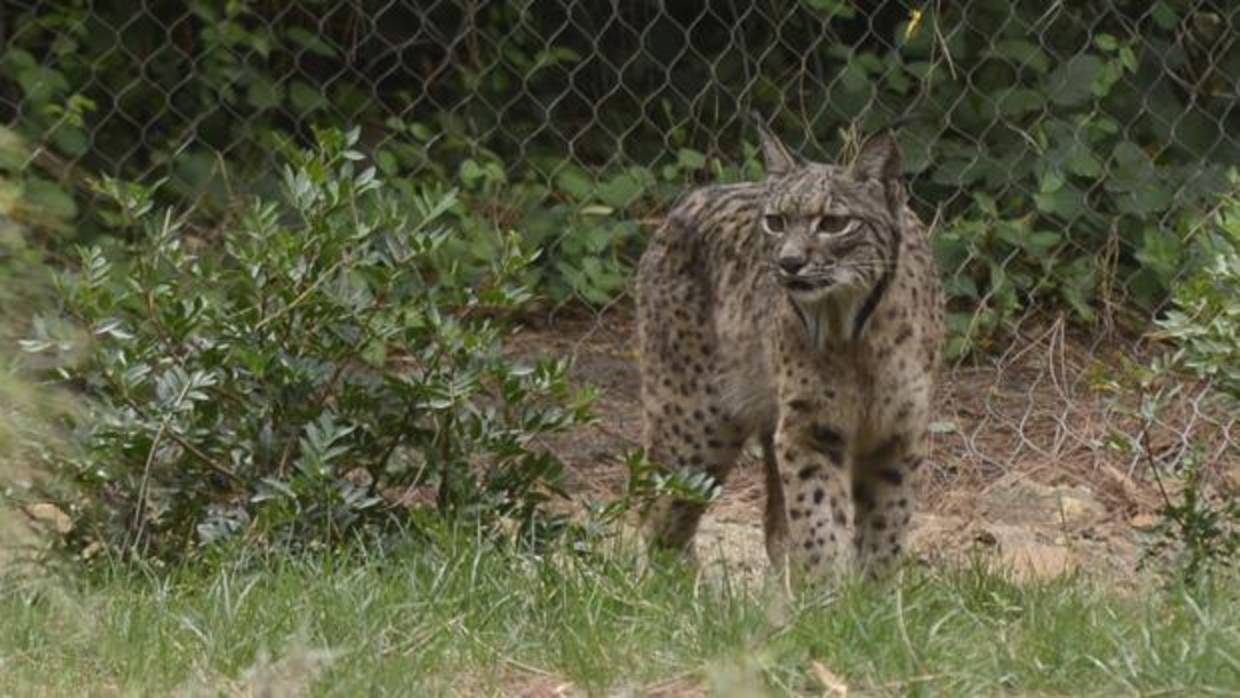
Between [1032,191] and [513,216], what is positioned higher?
[1032,191]

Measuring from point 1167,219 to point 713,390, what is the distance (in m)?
2.28

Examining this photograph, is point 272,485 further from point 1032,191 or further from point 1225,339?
point 1032,191

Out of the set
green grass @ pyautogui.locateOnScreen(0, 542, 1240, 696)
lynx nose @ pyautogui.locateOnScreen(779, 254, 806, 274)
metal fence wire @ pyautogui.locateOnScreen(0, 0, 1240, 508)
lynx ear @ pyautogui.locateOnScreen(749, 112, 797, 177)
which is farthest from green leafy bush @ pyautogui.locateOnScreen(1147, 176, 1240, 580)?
metal fence wire @ pyautogui.locateOnScreen(0, 0, 1240, 508)

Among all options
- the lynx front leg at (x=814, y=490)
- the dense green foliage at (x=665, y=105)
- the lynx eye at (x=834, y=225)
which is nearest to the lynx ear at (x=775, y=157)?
the lynx eye at (x=834, y=225)

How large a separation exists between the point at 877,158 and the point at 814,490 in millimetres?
747

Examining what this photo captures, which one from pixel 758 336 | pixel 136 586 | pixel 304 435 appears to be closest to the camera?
pixel 136 586

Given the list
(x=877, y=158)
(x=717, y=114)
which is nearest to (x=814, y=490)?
(x=877, y=158)

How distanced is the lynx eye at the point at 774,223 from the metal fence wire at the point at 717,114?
210cm

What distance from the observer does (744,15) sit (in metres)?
9.03

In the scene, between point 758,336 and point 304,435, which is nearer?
point 304,435

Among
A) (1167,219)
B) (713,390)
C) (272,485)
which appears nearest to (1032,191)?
(1167,219)

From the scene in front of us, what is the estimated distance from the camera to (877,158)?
6465 mm

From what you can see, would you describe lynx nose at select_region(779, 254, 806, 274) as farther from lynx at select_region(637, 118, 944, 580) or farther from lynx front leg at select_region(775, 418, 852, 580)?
lynx front leg at select_region(775, 418, 852, 580)

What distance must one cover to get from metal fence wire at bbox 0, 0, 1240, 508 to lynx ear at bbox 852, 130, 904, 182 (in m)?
2.08
